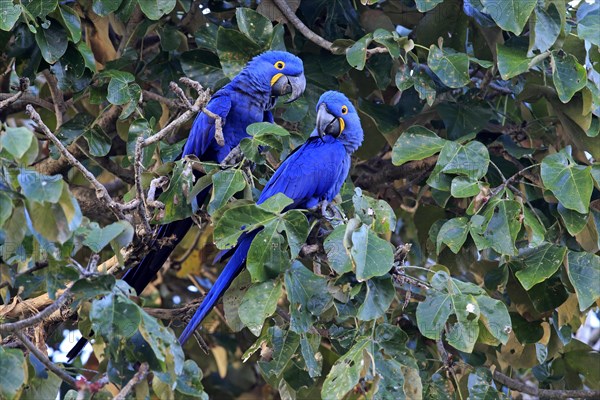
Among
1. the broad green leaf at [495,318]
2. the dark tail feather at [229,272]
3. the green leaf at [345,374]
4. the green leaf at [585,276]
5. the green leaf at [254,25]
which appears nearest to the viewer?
the green leaf at [345,374]

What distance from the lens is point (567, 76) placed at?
3.32 metres

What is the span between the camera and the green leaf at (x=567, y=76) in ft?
10.8

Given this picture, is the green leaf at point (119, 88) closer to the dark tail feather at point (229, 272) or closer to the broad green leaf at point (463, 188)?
the dark tail feather at point (229, 272)

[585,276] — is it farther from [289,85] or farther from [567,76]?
[289,85]

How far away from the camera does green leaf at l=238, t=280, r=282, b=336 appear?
8.67 feet

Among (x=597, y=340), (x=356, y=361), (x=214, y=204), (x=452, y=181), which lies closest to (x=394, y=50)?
(x=452, y=181)

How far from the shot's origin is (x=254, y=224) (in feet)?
8.66

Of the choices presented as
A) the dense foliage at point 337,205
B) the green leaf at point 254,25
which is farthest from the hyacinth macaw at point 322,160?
the green leaf at point 254,25

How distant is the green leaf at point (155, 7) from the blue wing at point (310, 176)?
2.62 feet

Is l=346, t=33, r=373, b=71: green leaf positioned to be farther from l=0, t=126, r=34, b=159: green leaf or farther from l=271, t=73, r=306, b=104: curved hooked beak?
l=0, t=126, r=34, b=159: green leaf

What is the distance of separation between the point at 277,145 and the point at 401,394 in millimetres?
965

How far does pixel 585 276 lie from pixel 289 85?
155 cm

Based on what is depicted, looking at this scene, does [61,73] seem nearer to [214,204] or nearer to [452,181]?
[214,204]

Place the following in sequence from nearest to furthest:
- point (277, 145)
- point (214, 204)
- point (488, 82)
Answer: point (214, 204), point (277, 145), point (488, 82)
